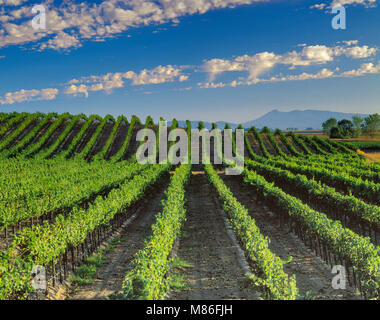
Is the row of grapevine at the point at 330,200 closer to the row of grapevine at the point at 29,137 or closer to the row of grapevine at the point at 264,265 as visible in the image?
the row of grapevine at the point at 264,265

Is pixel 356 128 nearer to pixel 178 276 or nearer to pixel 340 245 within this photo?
pixel 340 245

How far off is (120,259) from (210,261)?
4.33m

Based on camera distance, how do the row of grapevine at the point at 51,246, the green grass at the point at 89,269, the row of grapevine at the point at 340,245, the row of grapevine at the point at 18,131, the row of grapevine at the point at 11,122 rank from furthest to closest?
the row of grapevine at the point at 11,122 < the row of grapevine at the point at 18,131 < the green grass at the point at 89,269 < the row of grapevine at the point at 340,245 < the row of grapevine at the point at 51,246

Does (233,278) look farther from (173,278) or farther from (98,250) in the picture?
(98,250)

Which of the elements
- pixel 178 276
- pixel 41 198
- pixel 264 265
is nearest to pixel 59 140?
pixel 41 198

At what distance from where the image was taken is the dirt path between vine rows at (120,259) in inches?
444

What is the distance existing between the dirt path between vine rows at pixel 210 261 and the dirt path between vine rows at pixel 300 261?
2.20 m

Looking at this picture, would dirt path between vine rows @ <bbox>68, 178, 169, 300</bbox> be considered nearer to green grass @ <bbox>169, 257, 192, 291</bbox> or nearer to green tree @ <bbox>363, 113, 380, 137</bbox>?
green grass @ <bbox>169, 257, 192, 291</bbox>

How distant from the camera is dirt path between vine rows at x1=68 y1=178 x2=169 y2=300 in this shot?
37.0 feet

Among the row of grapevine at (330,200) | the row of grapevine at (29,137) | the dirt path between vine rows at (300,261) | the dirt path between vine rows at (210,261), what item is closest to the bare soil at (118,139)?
the row of grapevine at (29,137)

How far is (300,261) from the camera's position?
46.1 feet

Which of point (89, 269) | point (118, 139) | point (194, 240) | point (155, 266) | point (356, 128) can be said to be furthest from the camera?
point (356, 128)

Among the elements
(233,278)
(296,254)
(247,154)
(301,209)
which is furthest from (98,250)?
(247,154)
